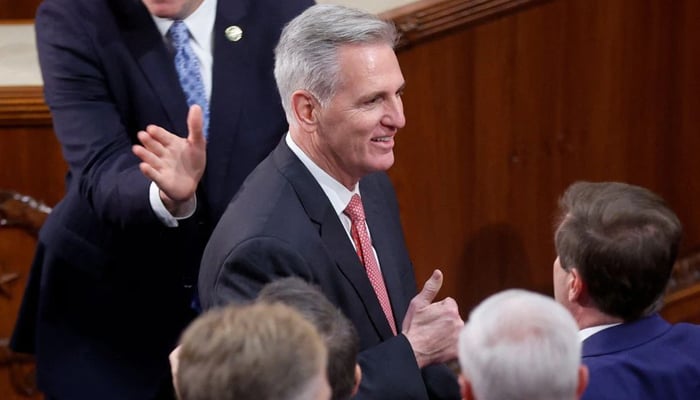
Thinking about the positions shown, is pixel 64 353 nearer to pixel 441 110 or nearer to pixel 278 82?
pixel 278 82

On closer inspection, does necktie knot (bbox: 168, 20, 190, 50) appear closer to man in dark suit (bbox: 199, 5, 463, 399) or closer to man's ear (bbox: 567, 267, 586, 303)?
man in dark suit (bbox: 199, 5, 463, 399)

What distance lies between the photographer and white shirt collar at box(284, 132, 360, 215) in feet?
8.02

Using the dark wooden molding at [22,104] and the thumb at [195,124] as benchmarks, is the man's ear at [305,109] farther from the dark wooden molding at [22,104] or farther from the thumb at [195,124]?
the dark wooden molding at [22,104]

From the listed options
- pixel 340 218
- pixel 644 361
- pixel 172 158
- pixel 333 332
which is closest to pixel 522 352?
pixel 333 332

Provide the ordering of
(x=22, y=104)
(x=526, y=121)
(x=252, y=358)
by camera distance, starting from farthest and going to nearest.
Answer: (x=526, y=121), (x=22, y=104), (x=252, y=358)

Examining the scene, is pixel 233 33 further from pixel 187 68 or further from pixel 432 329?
pixel 432 329

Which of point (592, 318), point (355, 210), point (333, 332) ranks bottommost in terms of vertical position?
point (592, 318)

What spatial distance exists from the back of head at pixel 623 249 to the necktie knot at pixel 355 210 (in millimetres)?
409

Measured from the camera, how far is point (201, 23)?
106 inches

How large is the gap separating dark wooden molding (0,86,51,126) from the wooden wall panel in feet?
2.97

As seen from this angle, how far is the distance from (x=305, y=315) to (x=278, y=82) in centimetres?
75

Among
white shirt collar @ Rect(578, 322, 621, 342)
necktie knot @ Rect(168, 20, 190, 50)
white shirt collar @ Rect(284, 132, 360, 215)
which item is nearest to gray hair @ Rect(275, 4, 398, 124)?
white shirt collar @ Rect(284, 132, 360, 215)

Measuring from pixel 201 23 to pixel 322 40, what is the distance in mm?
386

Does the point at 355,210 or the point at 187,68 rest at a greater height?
the point at 187,68
